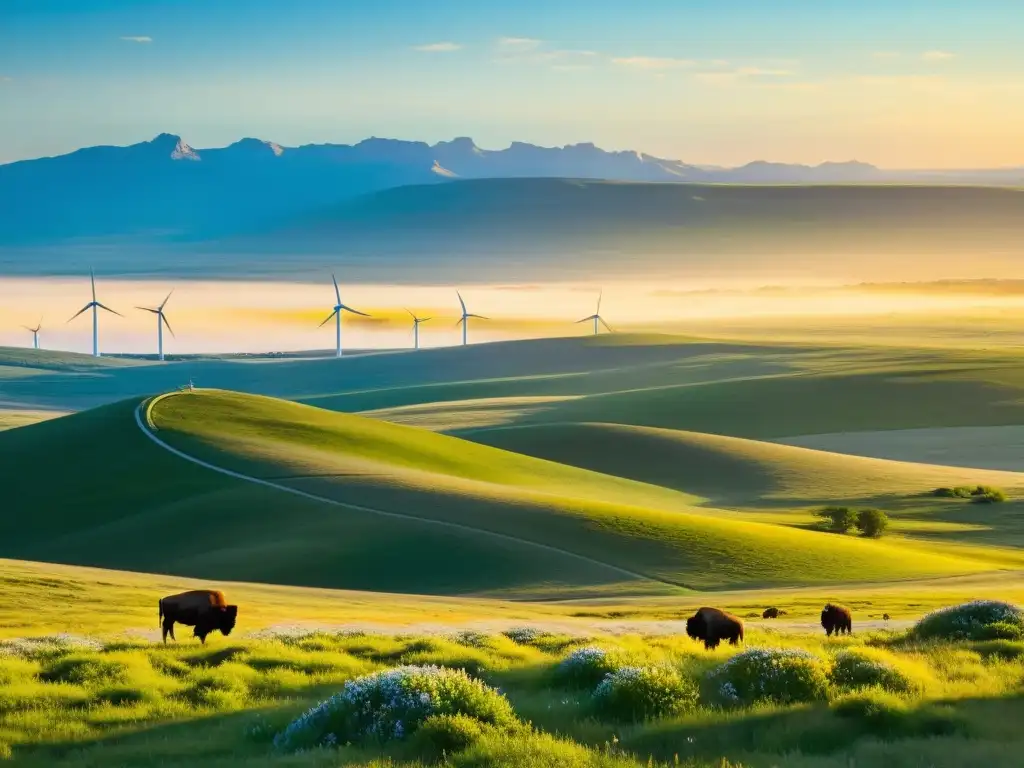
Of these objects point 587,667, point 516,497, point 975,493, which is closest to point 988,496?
point 975,493

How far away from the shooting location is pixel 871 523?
72625 mm

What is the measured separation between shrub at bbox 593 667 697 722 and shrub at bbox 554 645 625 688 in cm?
123

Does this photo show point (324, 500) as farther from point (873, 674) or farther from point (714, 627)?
point (873, 674)

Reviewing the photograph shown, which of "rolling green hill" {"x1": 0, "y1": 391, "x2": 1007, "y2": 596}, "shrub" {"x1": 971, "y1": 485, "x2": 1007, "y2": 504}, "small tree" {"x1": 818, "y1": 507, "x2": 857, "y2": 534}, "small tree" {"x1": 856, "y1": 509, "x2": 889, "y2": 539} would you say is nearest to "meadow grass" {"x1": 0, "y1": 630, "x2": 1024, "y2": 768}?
"rolling green hill" {"x1": 0, "y1": 391, "x2": 1007, "y2": 596}

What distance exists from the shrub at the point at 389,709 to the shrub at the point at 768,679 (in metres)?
3.11

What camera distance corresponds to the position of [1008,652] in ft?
74.8

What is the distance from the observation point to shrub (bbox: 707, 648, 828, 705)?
1856 cm

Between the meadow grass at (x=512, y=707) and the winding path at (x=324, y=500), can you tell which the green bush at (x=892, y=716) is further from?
the winding path at (x=324, y=500)

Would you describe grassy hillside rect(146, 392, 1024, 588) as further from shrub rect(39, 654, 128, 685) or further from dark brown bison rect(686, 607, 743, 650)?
shrub rect(39, 654, 128, 685)

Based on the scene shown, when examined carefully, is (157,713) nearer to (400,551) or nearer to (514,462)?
(400,551)

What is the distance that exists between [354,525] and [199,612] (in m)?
35.3

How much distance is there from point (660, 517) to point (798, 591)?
1376cm

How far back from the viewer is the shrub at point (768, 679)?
18562 mm

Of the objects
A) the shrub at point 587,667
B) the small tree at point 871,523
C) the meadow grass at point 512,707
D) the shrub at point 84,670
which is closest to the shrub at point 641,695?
the meadow grass at point 512,707
